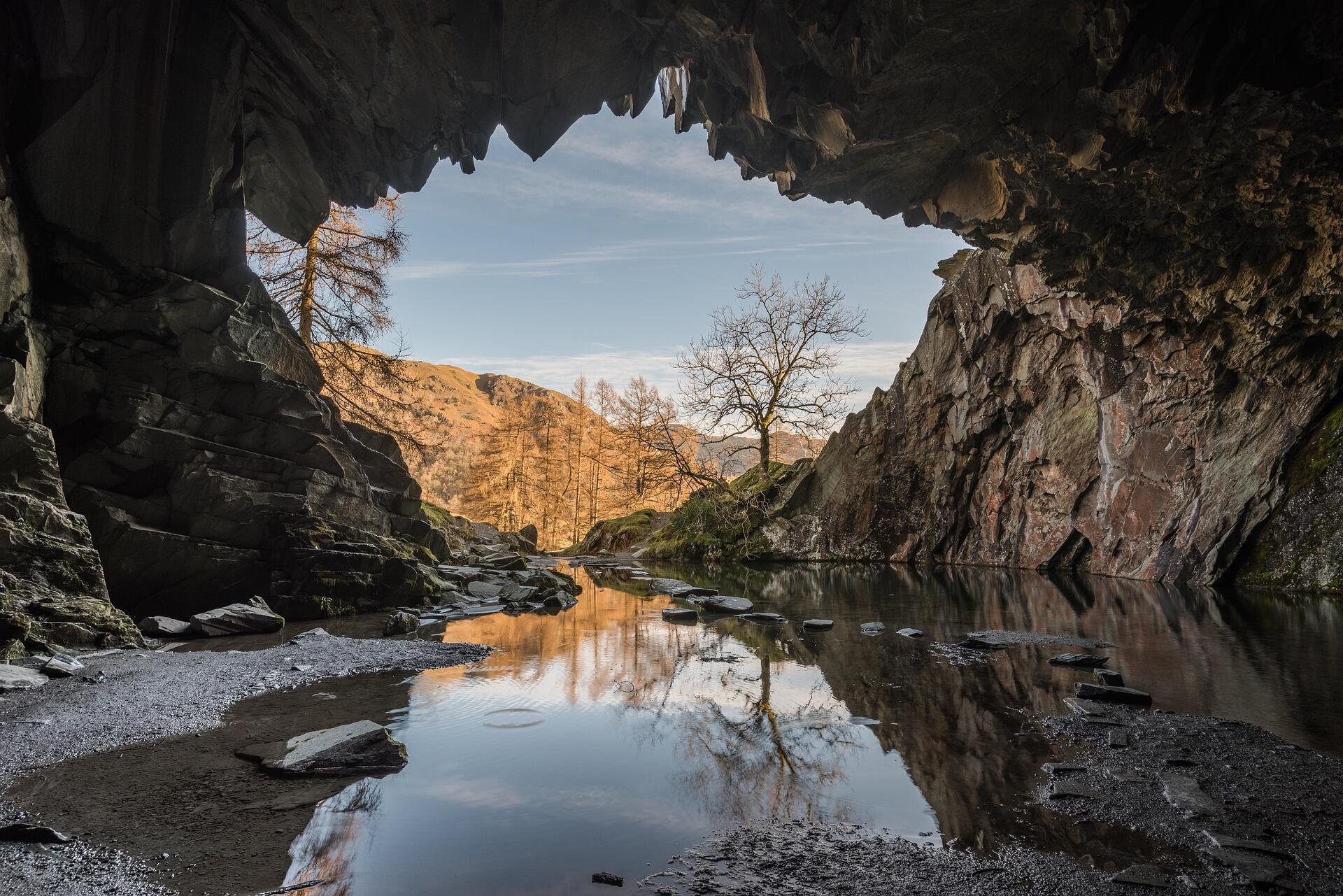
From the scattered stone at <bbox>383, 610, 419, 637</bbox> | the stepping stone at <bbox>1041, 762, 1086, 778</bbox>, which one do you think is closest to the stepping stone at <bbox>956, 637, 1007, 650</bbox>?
the stepping stone at <bbox>1041, 762, 1086, 778</bbox>

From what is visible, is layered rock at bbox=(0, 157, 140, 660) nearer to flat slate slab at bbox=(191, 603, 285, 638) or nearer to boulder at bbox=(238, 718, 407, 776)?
flat slate slab at bbox=(191, 603, 285, 638)

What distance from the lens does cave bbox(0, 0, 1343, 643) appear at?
29.6 ft

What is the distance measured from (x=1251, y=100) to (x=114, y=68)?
16.5 meters

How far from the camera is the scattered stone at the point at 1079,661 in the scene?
23.2ft

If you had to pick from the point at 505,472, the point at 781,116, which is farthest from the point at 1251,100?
the point at 505,472

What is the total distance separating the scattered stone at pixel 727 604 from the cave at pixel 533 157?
5792mm

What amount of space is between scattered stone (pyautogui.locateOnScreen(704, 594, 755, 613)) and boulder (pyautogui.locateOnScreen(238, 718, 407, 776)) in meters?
8.68

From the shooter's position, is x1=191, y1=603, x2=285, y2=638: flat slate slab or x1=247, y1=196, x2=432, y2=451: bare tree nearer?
x1=191, y1=603, x2=285, y2=638: flat slate slab

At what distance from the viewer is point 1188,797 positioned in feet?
11.8

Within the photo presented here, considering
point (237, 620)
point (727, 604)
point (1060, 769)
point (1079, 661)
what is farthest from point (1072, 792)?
point (237, 620)

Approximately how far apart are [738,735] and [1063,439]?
21.3m

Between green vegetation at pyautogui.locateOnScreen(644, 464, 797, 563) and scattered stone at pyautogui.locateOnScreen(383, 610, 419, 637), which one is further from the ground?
green vegetation at pyautogui.locateOnScreen(644, 464, 797, 563)

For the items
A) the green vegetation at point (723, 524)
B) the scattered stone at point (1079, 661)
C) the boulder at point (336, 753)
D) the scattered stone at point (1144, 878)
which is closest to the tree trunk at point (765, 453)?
the green vegetation at point (723, 524)

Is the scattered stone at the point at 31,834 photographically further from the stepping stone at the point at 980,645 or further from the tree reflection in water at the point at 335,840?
the stepping stone at the point at 980,645
